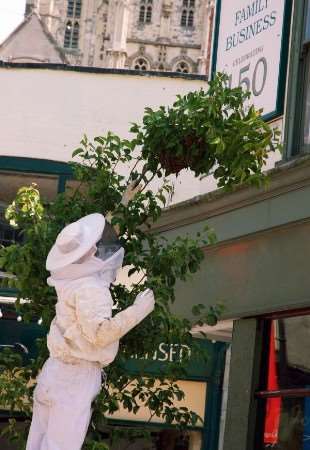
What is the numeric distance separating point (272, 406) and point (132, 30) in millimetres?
140354

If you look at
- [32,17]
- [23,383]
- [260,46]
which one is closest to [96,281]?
[23,383]

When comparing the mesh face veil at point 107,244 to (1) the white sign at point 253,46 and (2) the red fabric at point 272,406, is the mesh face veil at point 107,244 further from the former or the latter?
(1) the white sign at point 253,46

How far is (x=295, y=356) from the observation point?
35.3 ft

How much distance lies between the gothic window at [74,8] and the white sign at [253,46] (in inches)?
5533

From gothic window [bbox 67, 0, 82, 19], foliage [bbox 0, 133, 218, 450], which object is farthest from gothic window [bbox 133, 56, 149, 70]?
foliage [bbox 0, 133, 218, 450]

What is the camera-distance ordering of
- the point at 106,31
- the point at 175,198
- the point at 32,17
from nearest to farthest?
the point at 175,198, the point at 32,17, the point at 106,31

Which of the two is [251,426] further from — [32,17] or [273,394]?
[32,17]

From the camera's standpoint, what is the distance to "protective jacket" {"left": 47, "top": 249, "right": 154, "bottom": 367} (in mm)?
7492

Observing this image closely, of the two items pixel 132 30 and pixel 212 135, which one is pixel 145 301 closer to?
pixel 212 135

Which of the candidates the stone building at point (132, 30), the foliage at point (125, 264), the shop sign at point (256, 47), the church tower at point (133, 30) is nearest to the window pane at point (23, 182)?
the shop sign at point (256, 47)

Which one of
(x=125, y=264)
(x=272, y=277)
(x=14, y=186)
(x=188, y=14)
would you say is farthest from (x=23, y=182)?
(x=188, y=14)

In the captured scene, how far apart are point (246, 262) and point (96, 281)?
3.79 m

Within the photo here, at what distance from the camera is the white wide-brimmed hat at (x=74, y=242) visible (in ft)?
25.2

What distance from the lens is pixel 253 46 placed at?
12.3 meters
